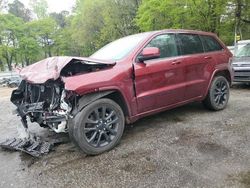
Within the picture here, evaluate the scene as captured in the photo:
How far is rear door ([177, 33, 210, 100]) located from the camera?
5090 mm

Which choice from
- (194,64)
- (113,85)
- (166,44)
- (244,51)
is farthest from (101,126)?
(244,51)

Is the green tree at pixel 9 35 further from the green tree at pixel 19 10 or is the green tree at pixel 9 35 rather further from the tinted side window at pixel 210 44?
the tinted side window at pixel 210 44

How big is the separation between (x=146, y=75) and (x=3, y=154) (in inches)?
99.9

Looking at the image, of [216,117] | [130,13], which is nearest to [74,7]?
[130,13]

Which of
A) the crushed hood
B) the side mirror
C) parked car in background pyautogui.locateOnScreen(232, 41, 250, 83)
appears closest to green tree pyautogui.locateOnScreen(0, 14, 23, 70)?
parked car in background pyautogui.locateOnScreen(232, 41, 250, 83)

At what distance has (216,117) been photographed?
5.37 meters

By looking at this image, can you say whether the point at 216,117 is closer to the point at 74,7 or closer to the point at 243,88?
the point at 243,88

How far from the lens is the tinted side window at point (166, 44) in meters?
4.75

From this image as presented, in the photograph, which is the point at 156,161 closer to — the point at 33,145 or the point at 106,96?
the point at 106,96

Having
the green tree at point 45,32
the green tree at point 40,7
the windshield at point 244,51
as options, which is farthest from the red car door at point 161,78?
the green tree at point 40,7

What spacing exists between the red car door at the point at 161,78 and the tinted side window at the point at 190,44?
0.20m

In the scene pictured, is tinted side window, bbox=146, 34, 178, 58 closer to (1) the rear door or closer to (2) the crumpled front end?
(1) the rear door

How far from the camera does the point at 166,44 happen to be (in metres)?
4.91

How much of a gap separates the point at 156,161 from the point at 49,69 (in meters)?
1.98
